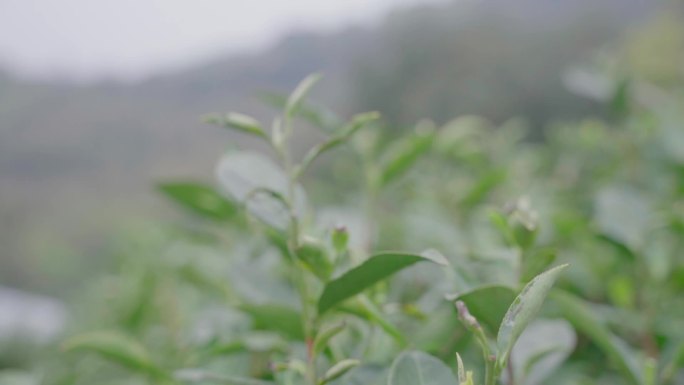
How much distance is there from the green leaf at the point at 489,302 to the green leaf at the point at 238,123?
195 millimetres

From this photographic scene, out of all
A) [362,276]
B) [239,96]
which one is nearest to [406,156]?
[362,276]

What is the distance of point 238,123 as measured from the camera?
580 millimetres

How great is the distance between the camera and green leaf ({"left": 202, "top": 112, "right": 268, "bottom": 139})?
57 cm

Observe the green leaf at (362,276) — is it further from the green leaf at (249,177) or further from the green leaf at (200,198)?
the green leaf at (200,198)

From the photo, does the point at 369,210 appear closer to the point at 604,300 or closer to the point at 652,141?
the point at 604,300

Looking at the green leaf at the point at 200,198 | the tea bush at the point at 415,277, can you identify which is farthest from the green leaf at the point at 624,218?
the green leaf at the point at 200,198

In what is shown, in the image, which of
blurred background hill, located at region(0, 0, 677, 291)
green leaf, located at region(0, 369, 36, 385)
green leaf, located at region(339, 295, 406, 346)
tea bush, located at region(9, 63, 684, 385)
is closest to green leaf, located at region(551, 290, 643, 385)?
tea bush, located at region(9, 63, 684, 385)

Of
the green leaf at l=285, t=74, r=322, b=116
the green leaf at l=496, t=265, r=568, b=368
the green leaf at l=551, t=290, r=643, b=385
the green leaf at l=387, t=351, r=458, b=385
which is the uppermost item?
the green leaf at l=285, t=74, r=322, b=116

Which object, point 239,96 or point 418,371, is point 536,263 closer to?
point 418,371

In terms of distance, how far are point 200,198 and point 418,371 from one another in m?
0.52

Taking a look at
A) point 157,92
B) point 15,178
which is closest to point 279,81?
point 157,92

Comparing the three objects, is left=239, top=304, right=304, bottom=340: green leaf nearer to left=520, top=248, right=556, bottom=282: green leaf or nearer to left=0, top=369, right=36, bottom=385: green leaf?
left=520, top=248, right=556, bottom=282: green leaf

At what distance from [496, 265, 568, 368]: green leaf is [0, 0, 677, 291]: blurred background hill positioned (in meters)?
0.42

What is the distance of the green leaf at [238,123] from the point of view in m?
0.57
